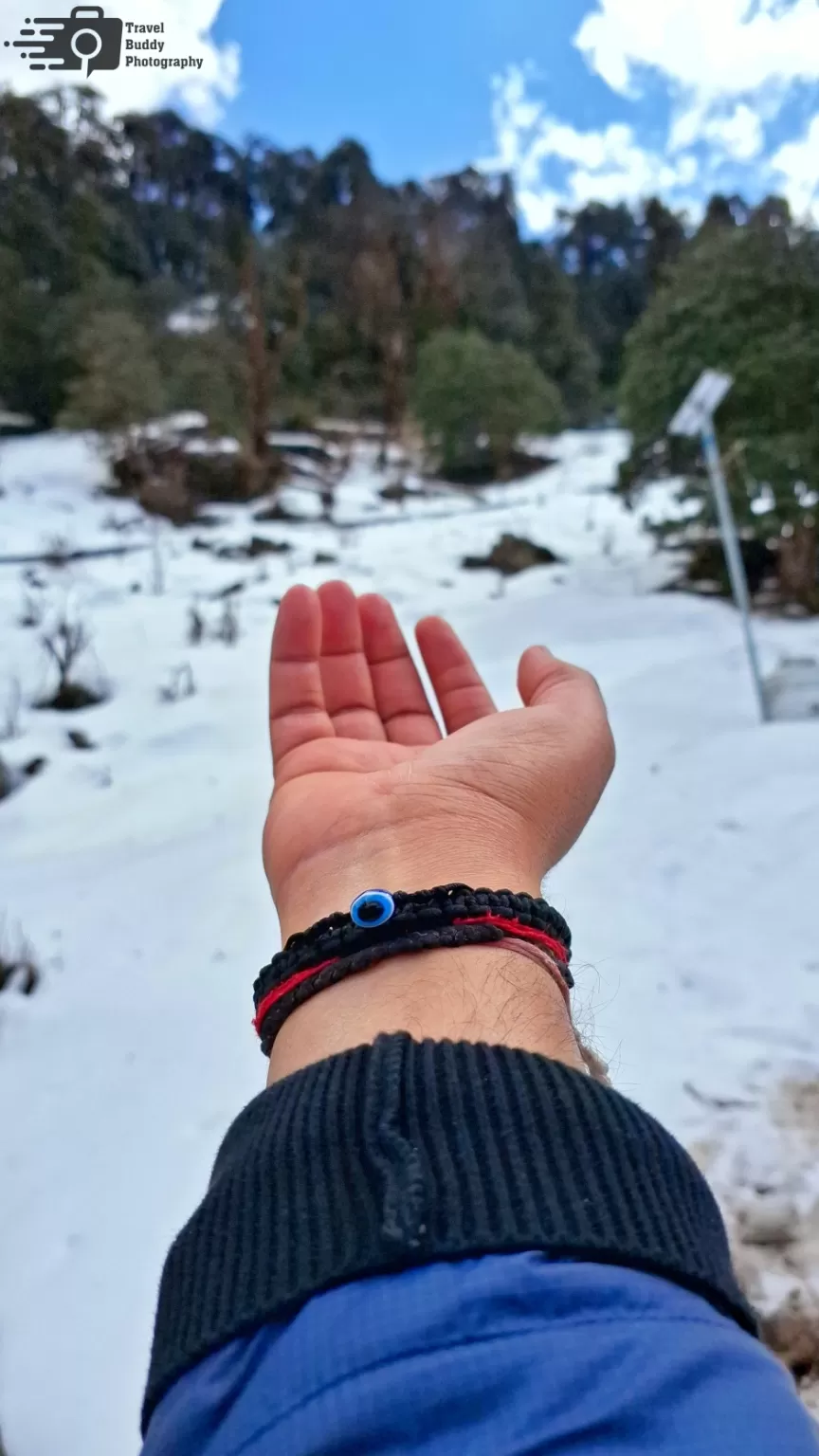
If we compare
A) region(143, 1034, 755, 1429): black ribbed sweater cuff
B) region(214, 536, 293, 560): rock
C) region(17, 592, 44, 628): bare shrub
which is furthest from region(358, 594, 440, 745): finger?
region(214, 536, 293, 560): rock

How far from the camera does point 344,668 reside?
0.93 meters

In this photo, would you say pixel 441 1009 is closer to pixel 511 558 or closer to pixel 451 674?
pixel 451 674

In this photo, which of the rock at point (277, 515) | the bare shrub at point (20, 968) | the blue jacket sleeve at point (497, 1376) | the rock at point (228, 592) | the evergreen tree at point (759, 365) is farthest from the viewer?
the rock at point (277, 515)

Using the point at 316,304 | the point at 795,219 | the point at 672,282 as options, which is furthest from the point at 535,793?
the point at 316,304

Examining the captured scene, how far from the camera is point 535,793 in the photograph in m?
0.68

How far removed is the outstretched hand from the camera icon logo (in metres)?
1.46

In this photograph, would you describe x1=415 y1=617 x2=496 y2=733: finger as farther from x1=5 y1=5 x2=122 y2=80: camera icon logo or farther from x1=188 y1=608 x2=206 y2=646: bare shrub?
x1=188 y1=608 x2=206 y2=646: bare shrub

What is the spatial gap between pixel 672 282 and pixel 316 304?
7.86 m

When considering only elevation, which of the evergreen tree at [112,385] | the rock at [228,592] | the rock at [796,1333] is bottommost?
the rock at [796,1333]

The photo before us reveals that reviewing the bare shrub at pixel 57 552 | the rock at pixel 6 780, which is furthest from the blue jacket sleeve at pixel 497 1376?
the bare shrub at pixel 57 552

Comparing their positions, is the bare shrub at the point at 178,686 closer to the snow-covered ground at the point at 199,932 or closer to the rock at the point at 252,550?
the snow-covered ground at the point at 199,932

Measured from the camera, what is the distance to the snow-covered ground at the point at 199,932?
3.05ft

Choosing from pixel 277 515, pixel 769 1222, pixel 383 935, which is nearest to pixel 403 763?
pixel 383 935

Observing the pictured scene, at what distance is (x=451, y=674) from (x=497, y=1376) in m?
0.73
